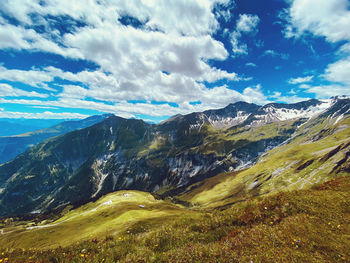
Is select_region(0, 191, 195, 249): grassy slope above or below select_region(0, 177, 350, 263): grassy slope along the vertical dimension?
below

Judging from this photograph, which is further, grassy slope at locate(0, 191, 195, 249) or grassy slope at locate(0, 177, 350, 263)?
grassy slope at locate(0, 191, 195, 249)

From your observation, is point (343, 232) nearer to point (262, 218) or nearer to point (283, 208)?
point (283, 208)

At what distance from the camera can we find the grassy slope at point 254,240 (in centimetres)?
645

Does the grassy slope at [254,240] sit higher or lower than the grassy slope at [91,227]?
higher

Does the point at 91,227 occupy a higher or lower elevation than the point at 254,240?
lower

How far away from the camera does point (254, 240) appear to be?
7.43 meters

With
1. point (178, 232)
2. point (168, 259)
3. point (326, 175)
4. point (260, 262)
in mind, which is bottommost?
point (326, 175)

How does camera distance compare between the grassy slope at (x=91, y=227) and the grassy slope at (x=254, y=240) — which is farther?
the grassy slope at (x=91, y=227)

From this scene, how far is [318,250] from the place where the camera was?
6387 millimetres

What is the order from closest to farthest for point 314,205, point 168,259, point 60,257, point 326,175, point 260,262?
point 260,262 → point 168,259 → point 60,257 → point 314,205 → point 326,175

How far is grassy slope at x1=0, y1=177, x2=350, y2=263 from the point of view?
645cm

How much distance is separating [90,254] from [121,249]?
1545mm

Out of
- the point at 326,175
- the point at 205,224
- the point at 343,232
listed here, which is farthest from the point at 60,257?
the point at 326,175

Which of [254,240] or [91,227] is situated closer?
[254,240]
